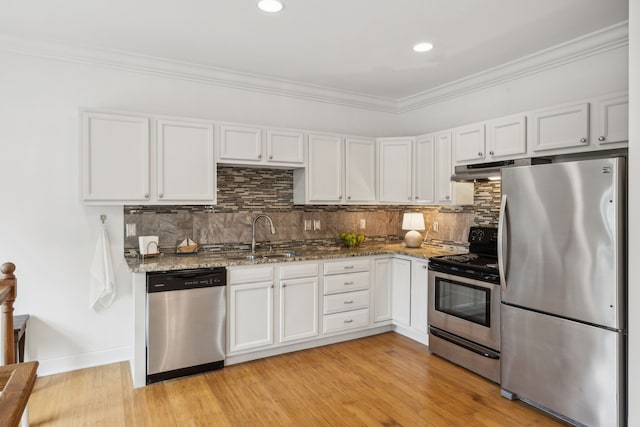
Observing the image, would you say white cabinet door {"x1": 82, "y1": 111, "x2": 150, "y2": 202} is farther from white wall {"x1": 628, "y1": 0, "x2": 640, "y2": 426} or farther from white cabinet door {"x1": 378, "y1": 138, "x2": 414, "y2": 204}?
white wall {"x1": 628, "y1": 0, "x2": 640, "y2": 426}

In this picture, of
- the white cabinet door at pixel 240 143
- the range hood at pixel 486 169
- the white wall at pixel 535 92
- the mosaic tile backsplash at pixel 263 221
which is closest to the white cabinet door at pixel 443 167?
the range hood at pixel 486 169

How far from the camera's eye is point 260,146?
3.76m

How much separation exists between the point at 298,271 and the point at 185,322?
42.1 inches

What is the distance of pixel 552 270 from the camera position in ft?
8.59

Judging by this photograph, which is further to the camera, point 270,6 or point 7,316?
point 270,6

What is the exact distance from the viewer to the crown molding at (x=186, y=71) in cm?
319

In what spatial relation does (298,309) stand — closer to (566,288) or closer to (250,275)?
(250,275)

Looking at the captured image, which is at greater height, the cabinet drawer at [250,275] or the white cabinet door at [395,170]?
the white cabinet door at [395,170]

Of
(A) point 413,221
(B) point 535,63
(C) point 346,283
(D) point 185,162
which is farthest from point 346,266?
(B) point 535,63

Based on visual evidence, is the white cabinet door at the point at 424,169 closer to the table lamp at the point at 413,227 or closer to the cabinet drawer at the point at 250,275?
the table lamp at the point at 413,227

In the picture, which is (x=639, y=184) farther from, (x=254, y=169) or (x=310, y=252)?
(x=254, y=169)

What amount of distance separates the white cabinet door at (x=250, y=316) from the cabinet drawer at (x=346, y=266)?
61 cm

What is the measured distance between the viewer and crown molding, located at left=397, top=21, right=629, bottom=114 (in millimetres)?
2992

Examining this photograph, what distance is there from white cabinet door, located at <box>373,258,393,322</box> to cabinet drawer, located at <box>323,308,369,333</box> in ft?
0.46
